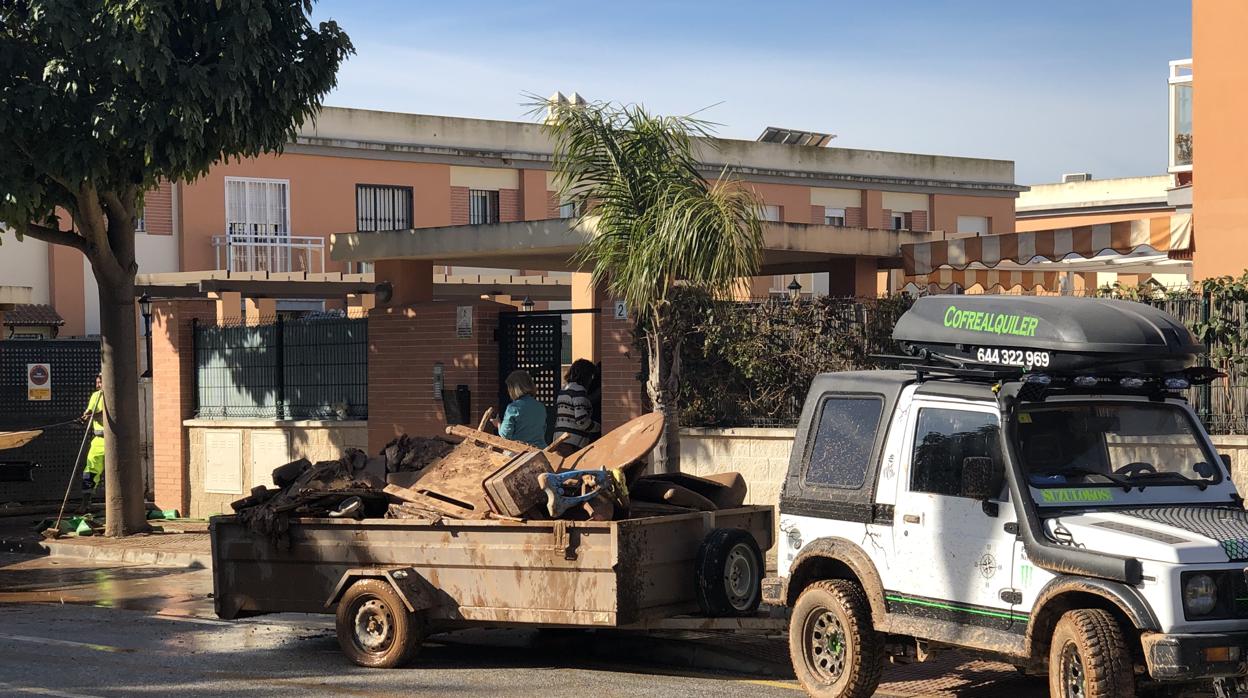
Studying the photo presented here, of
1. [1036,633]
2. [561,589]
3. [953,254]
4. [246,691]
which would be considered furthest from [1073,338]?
[953,254]

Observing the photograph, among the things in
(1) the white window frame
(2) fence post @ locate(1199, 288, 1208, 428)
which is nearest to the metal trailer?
(2) fence post @ locate(1199, 288, 1208, 428)

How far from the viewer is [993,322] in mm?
8016

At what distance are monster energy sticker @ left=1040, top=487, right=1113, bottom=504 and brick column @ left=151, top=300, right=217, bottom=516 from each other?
1524cm

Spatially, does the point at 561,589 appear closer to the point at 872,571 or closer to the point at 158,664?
the point at 872,571

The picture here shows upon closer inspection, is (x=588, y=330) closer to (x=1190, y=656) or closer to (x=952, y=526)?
(x=952, y=526)

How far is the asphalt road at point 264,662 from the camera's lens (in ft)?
29.6

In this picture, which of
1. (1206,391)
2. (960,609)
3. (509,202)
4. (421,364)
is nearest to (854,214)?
(509,202)

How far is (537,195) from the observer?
125ft

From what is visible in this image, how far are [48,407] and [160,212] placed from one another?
13220 mm

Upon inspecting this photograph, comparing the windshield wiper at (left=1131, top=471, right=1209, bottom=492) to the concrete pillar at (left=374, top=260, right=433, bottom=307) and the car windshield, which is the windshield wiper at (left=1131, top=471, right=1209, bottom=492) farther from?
the concrete pillar at (left=374, top=260, right=433, bottom=307)

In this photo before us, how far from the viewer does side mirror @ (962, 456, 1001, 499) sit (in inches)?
300

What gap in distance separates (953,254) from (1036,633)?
9.85 m

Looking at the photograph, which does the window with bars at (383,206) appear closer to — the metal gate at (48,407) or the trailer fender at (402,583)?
the metal gate at (48,407)

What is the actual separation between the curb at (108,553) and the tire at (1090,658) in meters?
10.2
